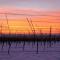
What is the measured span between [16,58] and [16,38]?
11.9m

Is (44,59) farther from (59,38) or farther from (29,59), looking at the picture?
(59,38)

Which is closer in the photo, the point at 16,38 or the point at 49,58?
the point at 49,58

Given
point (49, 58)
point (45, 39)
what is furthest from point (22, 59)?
point (45, 39)

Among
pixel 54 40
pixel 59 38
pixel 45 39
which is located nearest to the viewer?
pixel 45 39

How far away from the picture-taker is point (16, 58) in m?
10.9

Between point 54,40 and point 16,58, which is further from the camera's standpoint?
point 54,40

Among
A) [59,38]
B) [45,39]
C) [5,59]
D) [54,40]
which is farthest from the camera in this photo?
[59,38]

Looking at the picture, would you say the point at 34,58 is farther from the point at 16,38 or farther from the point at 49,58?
the point at 16,38

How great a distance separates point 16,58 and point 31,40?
1232cm

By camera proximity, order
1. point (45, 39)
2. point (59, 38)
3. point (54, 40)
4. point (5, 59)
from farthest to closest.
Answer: point (59, 38) < point (54, 40) < point (45, 39) < point (5, 59)

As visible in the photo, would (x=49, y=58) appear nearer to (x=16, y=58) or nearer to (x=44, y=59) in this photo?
(x=44, y=59)

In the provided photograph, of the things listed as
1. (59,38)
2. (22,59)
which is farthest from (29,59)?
(59,38)

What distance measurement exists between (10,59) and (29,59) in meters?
0.68

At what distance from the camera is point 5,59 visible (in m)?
10.7
